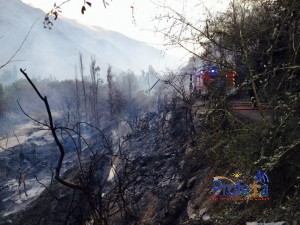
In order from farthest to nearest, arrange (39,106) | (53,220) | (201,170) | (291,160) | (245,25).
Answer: (39,106) < (53,220) < (201,170) < (245,25) < (291,160)

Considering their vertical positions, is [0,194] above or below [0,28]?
below

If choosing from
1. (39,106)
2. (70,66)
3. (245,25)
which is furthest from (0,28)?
(245,25)

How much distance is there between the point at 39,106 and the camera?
62281 mm

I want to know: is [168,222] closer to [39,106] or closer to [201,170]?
[201,170]

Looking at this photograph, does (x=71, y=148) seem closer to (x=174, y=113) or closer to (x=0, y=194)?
(x=0, y=194)

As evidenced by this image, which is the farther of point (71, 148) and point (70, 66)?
point (70, 66)

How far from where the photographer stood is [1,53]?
13562cm

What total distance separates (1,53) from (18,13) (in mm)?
56871

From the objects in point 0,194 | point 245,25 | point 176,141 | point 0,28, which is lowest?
point 0,194

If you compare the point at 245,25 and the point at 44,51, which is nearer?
the point at 245,25

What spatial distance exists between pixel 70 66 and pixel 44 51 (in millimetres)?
16743

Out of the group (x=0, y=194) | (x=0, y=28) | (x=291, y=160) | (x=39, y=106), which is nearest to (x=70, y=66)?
(x=0, y=28)

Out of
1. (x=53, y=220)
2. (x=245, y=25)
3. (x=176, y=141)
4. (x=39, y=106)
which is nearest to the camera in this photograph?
(x=245, y=25)

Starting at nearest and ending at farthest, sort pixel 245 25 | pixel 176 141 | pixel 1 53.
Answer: pixel 245 25
pixel 176 141
pixel 1 53
